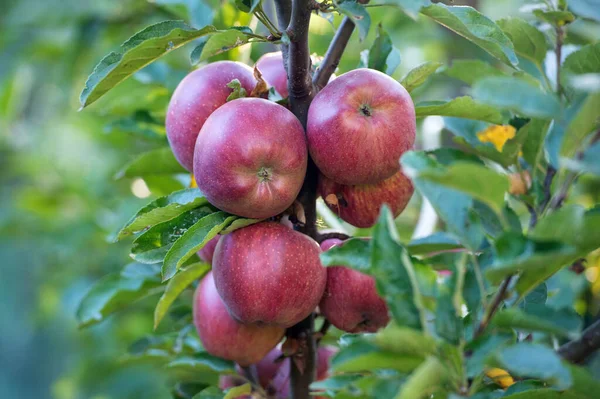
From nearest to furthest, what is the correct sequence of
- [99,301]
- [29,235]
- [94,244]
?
[99,301]
[94,244]
[29,235]

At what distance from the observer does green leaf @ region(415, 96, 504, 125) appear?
3.42 feet

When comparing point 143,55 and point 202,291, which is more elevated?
point 143,55

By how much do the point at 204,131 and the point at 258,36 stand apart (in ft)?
0.53

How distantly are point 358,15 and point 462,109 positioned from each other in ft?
0.90

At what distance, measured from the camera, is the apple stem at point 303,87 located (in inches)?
37.4

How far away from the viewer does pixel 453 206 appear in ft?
2.54

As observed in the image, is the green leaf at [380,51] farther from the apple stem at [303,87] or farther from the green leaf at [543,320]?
the green leaf at [543,320]

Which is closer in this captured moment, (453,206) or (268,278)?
(453,206)

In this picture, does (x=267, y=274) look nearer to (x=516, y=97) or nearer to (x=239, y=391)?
(x=239, y=391)

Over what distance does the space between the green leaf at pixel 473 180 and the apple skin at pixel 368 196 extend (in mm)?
356

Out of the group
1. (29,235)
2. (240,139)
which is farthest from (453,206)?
(29,235)

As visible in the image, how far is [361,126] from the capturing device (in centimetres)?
97

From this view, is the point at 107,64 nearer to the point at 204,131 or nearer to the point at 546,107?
the point at 204,131

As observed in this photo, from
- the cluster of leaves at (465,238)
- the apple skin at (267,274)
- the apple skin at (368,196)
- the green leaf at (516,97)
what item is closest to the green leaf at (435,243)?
the cluster of leaves at (465,238)
